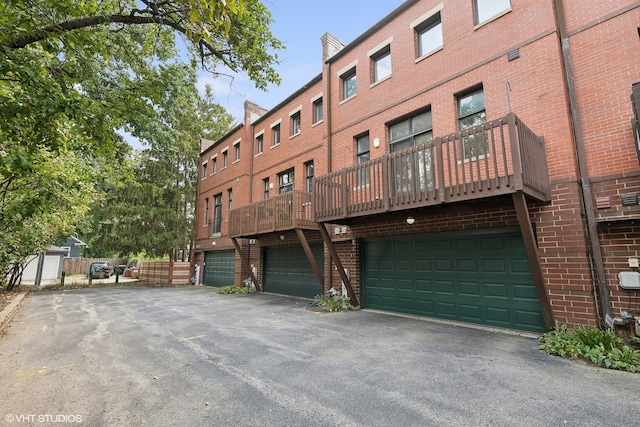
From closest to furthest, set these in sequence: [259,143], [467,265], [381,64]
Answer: [467,265], [381,64], [259,143]

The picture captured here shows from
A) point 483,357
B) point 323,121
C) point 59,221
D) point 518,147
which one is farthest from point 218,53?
point 59,221

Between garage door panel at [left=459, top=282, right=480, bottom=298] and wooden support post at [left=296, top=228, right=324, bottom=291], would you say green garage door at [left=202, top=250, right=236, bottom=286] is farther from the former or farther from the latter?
garage door panel at [left=459, top=282, right=480, bottom=298]

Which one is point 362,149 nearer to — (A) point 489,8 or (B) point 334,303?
(A) point 489,8

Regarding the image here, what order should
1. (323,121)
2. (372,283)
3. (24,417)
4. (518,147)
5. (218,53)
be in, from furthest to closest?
(323,121) < (372,283) < (218,53) < (518,147) < (24,417)

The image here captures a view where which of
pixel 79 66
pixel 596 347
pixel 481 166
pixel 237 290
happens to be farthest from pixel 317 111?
pixel 596 347

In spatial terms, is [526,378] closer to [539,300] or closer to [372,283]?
[539,300]

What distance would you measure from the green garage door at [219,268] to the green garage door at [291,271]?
10.4 feet

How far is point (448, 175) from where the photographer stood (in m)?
6.69

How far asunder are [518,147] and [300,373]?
5108 millimetres

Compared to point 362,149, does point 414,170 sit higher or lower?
lower

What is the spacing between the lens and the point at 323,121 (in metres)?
11.8

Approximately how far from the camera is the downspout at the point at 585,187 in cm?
545

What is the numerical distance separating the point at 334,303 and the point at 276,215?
3.73 meters

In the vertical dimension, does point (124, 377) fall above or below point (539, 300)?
below
